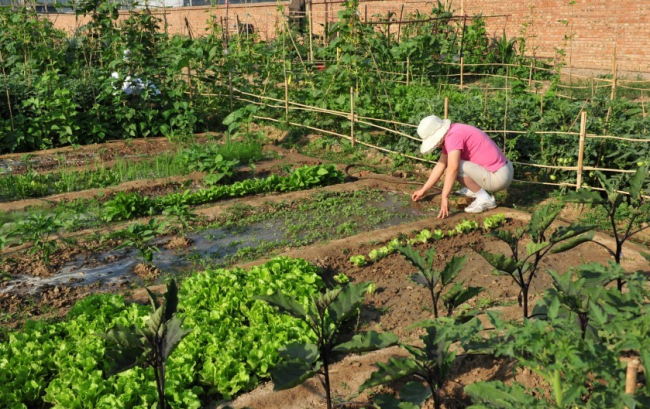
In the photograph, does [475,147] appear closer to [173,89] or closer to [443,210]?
[443,210]

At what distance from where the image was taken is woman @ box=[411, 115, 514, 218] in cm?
616

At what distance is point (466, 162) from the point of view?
6.45 meters

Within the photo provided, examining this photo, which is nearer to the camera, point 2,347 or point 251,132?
point 2,347

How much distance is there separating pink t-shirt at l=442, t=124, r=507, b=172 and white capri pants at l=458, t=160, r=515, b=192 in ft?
0.12

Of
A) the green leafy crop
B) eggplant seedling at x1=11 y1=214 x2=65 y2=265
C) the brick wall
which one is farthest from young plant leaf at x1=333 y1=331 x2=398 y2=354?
the brick wall

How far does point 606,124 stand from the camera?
6844 mm

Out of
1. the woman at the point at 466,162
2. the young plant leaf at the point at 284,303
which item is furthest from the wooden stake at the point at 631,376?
the woman at the point at 466,162

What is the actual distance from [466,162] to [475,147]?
18 cm

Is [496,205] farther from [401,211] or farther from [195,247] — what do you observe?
[195,247]

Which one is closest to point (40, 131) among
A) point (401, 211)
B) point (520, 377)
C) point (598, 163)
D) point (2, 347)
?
point (401, 211)

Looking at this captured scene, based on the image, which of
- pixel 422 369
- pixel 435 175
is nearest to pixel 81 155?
pixel 435 175

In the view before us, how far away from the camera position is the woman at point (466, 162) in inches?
243

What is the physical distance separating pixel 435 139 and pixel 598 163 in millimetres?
1837

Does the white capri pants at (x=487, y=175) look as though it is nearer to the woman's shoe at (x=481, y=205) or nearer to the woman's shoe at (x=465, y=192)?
the woman's shoe at (x=481, y=205)
